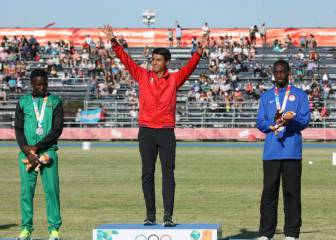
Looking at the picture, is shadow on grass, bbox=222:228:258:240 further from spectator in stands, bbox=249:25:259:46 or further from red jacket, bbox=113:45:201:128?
spectator in stands, bbox=249:25:259:46

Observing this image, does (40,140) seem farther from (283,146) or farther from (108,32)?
(283,146)

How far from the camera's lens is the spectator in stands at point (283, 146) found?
1112 cm

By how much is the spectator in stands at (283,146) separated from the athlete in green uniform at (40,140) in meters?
2.42

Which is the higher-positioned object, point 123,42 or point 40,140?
point 123,42

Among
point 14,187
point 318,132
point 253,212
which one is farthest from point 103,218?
point 318,132

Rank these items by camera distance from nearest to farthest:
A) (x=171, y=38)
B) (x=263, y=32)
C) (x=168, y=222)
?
(x=168, y=222)
(x=263, y=32)
(x=171, y=38)

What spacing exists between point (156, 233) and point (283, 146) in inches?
72.4

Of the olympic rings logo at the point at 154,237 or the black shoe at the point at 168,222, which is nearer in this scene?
the olympic rings logo at the point at 154,237

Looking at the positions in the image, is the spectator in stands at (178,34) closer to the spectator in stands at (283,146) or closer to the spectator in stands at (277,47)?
the spectator in stands at (277,47)

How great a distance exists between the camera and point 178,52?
54344 millimetres

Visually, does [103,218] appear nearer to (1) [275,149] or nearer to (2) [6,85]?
(1) [275,149]

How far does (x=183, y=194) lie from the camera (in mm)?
18203

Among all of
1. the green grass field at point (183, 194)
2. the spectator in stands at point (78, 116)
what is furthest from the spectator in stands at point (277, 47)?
the green grass field at point (183, 194)

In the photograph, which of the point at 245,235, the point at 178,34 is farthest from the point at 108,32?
the point at 178,34
